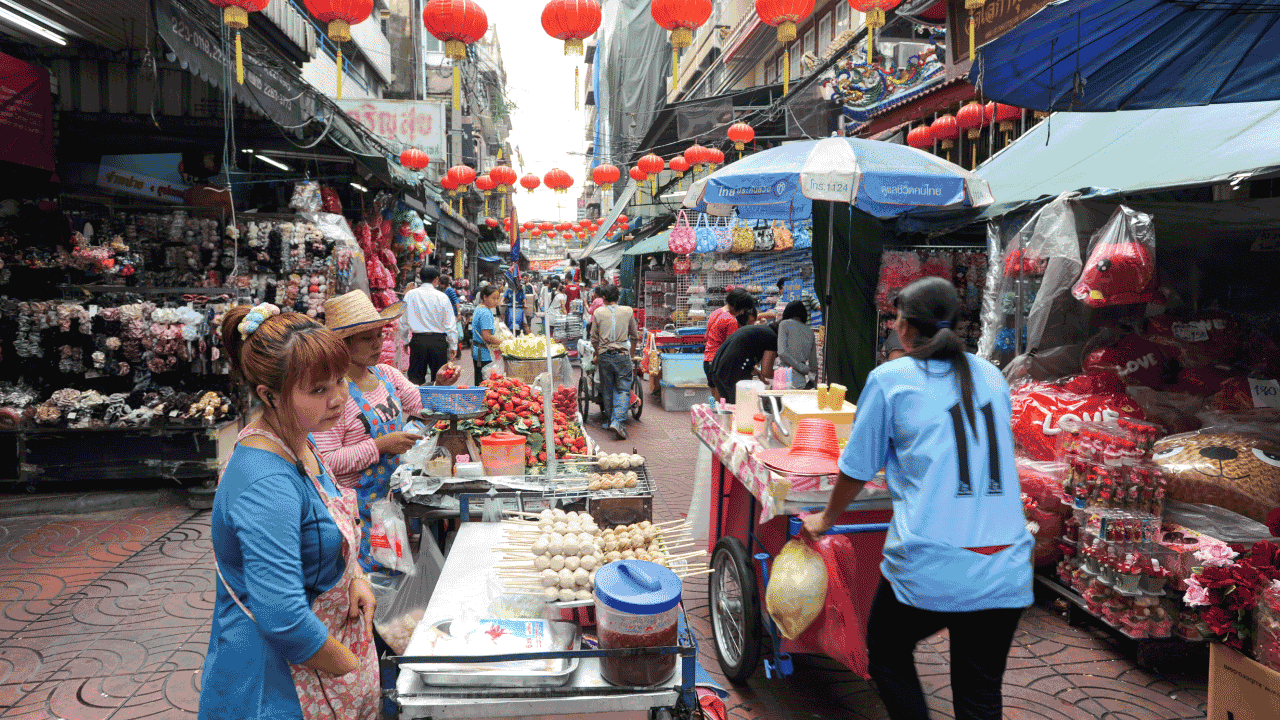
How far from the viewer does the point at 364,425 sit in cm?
333

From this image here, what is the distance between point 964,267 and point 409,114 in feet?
28.7

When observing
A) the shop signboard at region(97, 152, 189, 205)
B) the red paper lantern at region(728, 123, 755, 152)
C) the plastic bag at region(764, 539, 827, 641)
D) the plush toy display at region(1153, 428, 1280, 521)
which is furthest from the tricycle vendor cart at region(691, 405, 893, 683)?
the red paper lantern at region(728, 123, 755, 152)

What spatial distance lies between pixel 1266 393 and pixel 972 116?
693 centimetres

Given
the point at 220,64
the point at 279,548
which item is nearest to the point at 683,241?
the point at 220,64

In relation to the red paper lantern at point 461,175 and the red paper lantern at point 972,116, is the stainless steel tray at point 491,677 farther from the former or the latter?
the red paper lantern at point 461,175

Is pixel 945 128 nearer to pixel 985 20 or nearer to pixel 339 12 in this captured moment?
pixel 985 20

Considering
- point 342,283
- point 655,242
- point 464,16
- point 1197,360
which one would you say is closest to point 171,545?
point 342,283

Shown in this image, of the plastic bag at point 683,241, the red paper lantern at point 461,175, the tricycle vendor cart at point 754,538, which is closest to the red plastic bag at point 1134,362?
the tricycle vendor cart at point 754,538

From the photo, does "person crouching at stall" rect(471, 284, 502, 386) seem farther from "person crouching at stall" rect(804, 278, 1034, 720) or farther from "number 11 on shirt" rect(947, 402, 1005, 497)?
"number 11 on shirt" rect(947, 402, 1005, 497)

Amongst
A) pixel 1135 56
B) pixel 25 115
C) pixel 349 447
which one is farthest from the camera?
pixel 25 115

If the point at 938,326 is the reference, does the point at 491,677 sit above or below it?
below

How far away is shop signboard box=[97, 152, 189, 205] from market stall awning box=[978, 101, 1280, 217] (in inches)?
353

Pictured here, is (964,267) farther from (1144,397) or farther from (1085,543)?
(1085,543)

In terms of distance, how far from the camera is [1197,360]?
515 cm
